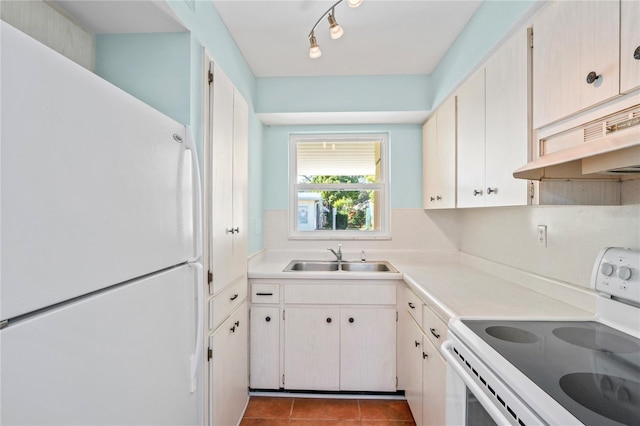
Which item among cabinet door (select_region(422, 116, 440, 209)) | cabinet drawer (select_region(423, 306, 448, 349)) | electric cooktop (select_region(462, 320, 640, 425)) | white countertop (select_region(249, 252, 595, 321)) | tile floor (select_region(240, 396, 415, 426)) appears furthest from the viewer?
cabinet door (select_region(422, 116, 440, 209))

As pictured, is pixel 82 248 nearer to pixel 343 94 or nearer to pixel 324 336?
pixel 324 336

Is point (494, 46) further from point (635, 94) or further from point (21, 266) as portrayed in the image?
point (21, 266)

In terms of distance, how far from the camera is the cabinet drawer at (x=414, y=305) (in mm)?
1719

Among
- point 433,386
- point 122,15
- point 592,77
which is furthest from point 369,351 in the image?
point 122,15

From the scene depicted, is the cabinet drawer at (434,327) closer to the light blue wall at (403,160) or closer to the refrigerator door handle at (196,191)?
the refrigerator door handle at (196,191)

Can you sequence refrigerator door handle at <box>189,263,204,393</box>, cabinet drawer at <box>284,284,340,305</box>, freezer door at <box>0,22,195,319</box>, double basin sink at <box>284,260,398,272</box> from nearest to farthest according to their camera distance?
freezer door at <box>0,22,195,319</box> → refrigerator door handle at <box>189,263,204,393</box> → cabinet drawer at <box>284,284,340,305</box> → double basin sink at <box>284,260,398,272</box>

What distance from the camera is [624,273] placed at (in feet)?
3.32

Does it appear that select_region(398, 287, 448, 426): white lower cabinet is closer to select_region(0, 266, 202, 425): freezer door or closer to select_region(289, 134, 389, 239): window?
select_region(289, 134, 389, 239): window

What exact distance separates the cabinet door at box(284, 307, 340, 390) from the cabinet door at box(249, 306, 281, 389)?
2.9 inches

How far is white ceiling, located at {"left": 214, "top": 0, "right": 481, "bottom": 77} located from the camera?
1.67 metres

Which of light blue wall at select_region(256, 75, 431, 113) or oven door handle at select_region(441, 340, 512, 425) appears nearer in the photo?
oven door handle at select_region(441, 340, 512, 425)

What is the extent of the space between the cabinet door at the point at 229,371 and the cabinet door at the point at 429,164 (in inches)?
68.2

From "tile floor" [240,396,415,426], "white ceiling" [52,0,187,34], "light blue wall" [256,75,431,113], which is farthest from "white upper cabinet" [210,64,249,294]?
"tile floor" [240,396,415,426]

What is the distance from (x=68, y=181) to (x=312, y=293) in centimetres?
169
